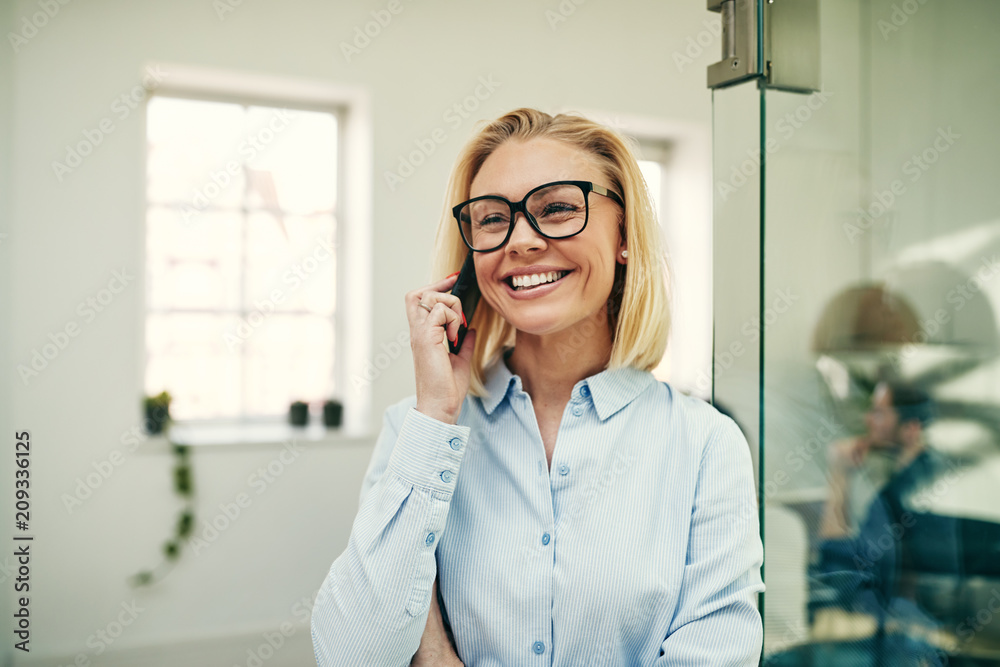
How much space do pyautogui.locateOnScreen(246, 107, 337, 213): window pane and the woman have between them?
267 centimetres

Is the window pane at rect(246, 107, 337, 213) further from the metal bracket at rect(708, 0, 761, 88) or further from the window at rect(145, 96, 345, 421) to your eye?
the metal bracket at rect(708, 0, 761, 88)

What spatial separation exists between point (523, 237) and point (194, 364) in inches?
114

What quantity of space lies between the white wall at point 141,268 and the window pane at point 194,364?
38 cm

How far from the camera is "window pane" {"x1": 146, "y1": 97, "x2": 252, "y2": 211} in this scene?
10.8 ft

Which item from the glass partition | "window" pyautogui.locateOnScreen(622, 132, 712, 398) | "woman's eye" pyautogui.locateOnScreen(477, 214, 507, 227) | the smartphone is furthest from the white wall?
the glass partition

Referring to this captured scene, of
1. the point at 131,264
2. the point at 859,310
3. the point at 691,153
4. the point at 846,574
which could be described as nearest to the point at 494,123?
the point at 859,310

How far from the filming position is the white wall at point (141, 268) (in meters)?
2.80

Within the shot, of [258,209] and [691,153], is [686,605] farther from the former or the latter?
[691,153]

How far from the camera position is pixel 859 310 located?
3.51ft

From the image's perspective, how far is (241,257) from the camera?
136 inches

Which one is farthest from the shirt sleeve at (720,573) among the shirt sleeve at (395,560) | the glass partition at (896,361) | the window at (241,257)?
the window at (241,257)

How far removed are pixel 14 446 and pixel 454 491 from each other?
8.68 feet

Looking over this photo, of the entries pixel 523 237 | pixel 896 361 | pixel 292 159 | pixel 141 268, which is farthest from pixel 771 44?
pixel 292 159

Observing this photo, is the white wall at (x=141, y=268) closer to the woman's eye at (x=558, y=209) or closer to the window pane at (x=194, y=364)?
the window pane at (x=194, y=364)
